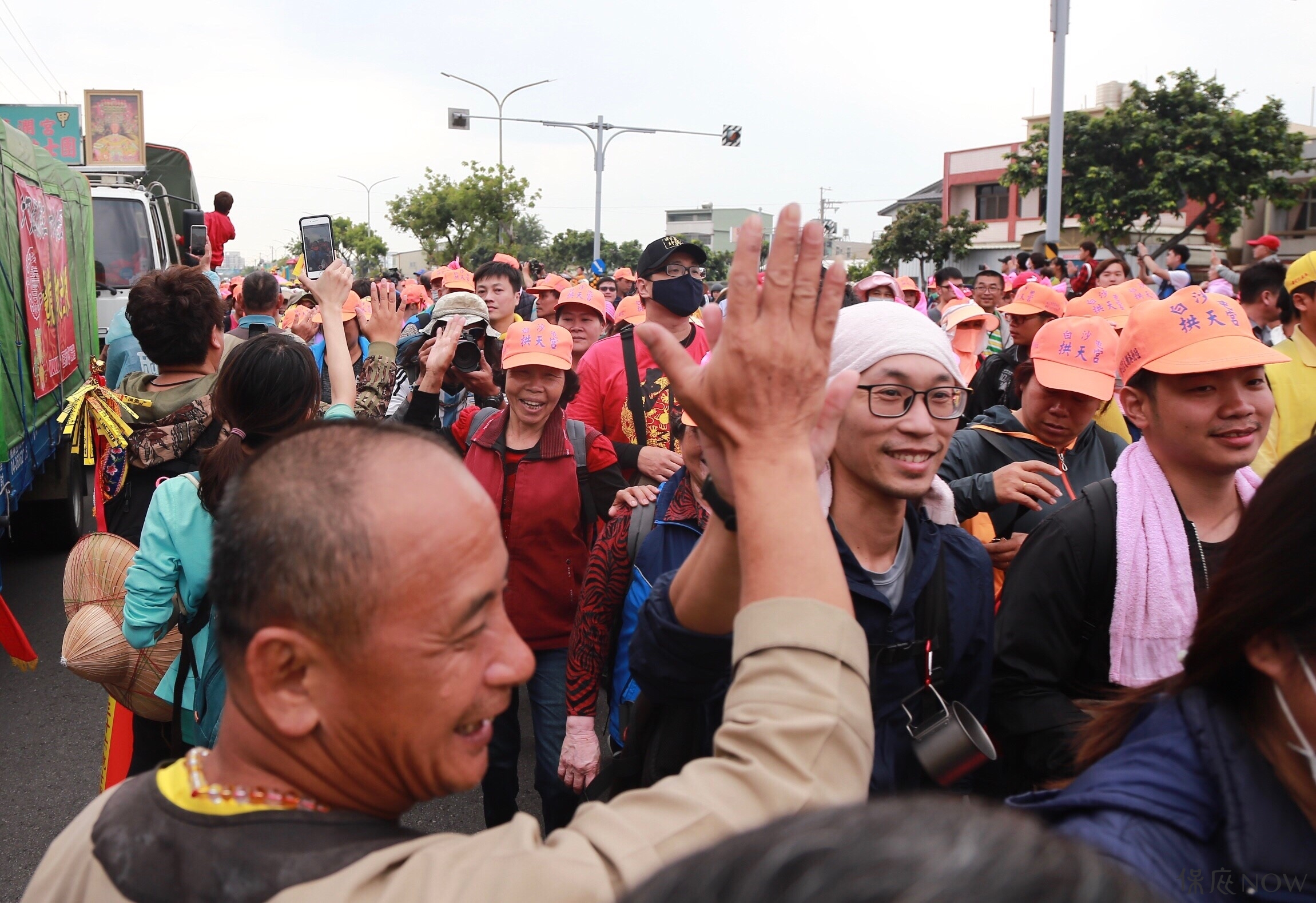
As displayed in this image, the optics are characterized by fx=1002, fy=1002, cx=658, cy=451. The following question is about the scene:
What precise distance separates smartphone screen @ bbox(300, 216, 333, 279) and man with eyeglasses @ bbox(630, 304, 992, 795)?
3.30m

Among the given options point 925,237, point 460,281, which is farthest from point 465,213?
point 460,281

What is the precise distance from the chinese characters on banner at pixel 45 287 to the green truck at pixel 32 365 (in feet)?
0.15

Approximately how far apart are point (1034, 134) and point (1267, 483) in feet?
119

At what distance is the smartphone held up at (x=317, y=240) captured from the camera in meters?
4.91

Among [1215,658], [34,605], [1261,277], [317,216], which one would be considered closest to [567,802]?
[1215,658]

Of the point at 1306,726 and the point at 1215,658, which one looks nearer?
the point at 1306,726

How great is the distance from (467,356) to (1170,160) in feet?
106

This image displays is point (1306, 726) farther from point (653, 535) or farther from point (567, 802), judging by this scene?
point (567, 802)

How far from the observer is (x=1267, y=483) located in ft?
4.71

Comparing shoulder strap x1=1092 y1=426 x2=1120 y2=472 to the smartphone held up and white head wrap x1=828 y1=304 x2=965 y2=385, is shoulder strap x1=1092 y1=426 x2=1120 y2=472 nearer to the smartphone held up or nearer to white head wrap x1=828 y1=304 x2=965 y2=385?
white head wrap x1=828 y1=304 x2=965 y2=385

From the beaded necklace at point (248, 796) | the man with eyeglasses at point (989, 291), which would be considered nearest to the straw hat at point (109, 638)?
the beaded necklace at point (248, 796)

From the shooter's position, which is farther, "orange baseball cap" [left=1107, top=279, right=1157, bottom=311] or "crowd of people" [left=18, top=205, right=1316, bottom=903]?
"orange baseball cap" [left=1107, top=279, right=1157, bottom=311]

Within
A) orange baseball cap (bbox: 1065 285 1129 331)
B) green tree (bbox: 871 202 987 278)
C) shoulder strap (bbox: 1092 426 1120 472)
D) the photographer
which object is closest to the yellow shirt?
shoulder strap (bbox: 1092 426 1120 472)

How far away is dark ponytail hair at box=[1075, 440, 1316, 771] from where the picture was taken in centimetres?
135
